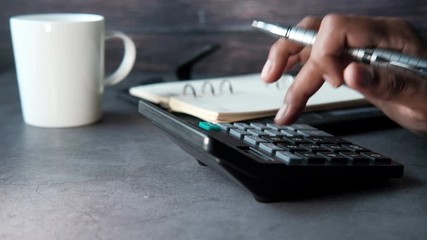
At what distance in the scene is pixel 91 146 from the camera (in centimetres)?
68

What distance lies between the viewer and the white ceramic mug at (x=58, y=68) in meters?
0.72

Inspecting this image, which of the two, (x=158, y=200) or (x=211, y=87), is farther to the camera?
(x=211, y=87)

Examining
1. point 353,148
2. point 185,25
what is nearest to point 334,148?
point 353,148

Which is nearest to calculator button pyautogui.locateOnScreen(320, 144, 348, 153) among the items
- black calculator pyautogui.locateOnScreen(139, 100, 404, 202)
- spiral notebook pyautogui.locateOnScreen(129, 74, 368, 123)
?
black calculator pyautogui.locateOnScreen(139, 100, 404, 202)

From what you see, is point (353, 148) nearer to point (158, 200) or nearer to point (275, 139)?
point (275, 139)

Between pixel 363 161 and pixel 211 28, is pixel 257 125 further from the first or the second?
pixel 211 28

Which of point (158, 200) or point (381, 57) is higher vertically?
point (381, 57)

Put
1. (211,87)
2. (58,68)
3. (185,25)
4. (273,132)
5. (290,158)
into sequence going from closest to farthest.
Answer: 1. (290,158)
2. (273,132)
3. (58,68)
4. (211,87)
5. (185,25)

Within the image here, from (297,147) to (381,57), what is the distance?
0.11 metres

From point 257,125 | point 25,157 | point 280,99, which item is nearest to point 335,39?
point 257,125

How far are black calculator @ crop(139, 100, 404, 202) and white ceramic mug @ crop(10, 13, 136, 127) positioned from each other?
0.17 metres

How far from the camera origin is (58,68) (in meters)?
0.73

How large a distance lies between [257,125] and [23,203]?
23 cm

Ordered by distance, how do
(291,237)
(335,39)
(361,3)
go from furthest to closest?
(361,3) < (335,39) < (291,237)
